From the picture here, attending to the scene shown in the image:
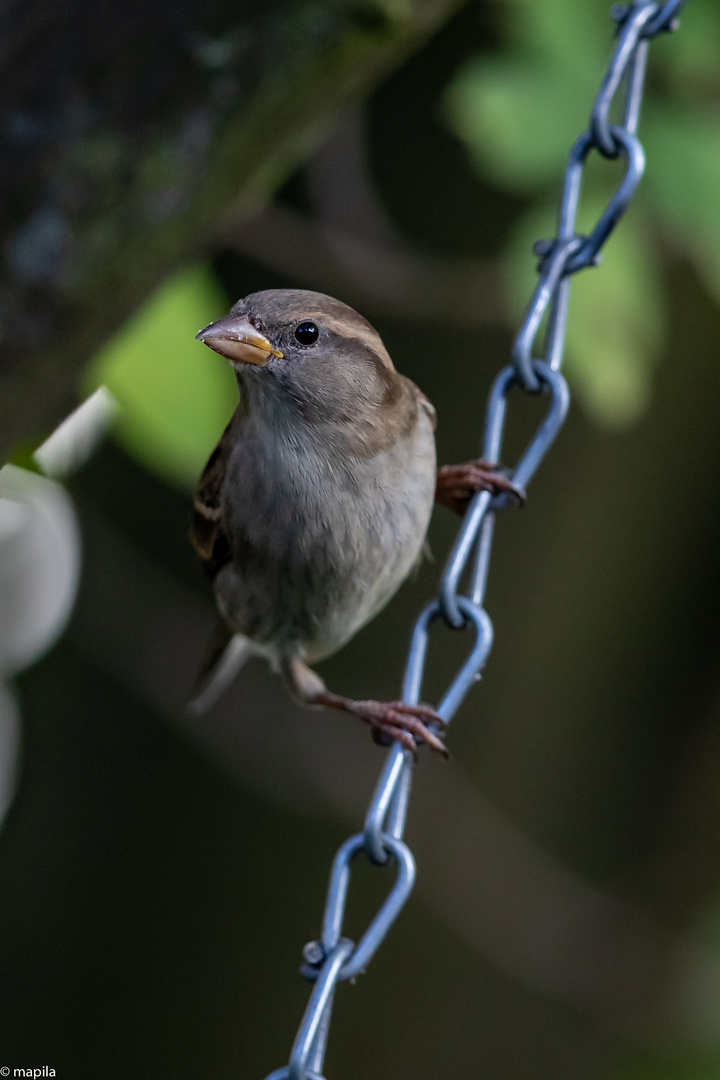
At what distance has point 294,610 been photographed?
8.11 feet

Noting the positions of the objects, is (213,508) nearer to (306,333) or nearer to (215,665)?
(306,333)

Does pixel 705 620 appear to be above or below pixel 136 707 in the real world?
above

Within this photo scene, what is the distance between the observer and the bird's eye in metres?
2.10

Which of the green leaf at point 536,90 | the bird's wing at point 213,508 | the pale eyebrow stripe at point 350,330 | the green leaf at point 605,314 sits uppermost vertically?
the green leaf at point 536,90

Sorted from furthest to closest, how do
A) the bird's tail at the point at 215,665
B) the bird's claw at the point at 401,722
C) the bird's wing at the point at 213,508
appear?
1. the bird's tail at the point at 215,665
2. the bird's wing at the point at 213,508
3. the bird's claw at the point at 401,722

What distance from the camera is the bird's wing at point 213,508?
95.6 inches

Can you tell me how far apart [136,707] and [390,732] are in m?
1.76

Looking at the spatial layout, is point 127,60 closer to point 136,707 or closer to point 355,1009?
point 136,707

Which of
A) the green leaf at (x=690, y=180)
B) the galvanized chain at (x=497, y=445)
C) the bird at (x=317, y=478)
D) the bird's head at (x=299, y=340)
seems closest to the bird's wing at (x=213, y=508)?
the bird at (x=317, y=478)

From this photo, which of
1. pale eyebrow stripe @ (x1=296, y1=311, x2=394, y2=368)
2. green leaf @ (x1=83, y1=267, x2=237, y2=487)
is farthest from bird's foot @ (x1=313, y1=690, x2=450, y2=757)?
pale eyebrow stripe @ (x1=296, y1=311, x2=394, y2=368)

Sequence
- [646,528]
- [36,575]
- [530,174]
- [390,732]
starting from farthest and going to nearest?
[646,528] → [36,575] → [530,174] → [390,732]

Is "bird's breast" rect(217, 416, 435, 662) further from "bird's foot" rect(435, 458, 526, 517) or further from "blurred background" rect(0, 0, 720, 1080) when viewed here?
"blurred background" rect(0, 0, 720, 1080)

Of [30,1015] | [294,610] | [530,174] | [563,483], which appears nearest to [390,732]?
[294,610]

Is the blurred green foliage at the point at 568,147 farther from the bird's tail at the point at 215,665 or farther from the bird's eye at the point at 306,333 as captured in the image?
the bird's tail at the point at 215,665
